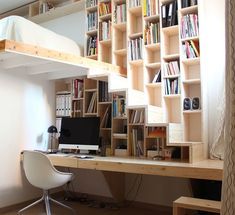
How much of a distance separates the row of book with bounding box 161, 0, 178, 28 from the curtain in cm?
297

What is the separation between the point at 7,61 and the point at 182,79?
2.23m

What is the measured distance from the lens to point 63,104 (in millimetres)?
4332

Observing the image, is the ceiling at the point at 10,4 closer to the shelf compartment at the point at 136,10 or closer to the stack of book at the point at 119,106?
the shelf compartment at the point at 136,10

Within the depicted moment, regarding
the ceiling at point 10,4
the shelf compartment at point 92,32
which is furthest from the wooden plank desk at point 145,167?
the ceiling at point 10,4

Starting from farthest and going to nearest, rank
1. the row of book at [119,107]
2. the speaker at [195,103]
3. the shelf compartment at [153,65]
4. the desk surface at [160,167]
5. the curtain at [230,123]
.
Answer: the row of book at [119,107] → the shelf compartment at [153,65] → the speaker at [195,103] → the desk surface at [160,167] → the curtain at [230,123]

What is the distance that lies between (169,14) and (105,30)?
1050 mm

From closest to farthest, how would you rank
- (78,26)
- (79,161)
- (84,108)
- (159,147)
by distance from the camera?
(79,161)
(159,147)
(84,108)
(78,26)

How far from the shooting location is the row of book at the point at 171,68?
3332mm

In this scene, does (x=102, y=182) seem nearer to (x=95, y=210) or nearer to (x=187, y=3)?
(x=95, y=210)

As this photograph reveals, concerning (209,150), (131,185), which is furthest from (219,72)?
(131,185)

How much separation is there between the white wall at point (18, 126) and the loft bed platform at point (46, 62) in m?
0.18

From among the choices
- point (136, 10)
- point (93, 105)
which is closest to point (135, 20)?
point (136, 10)

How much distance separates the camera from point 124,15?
12.8ft

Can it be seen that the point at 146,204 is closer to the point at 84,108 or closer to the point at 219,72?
the point at 84,108
